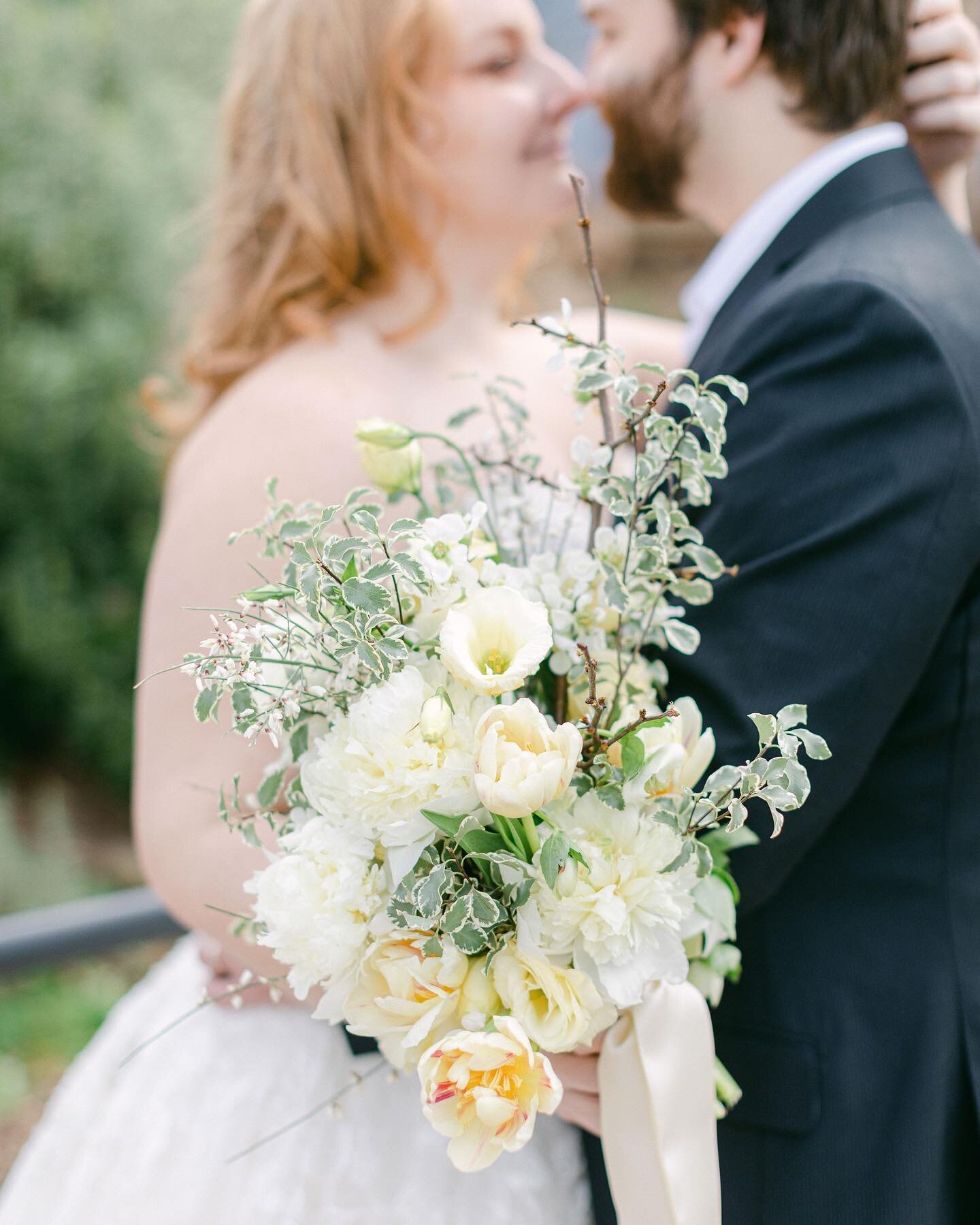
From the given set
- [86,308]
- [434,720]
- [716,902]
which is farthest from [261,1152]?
[86,308]

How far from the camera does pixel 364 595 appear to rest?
93cm

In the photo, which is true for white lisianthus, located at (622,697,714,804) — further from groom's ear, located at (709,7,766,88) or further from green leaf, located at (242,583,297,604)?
groom's ear, located at (709,7,766,88)

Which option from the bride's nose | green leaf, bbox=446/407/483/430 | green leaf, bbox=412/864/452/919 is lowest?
green leaf, bbox=412/864/452/919

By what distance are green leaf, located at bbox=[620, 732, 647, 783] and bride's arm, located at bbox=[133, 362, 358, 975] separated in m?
0.70

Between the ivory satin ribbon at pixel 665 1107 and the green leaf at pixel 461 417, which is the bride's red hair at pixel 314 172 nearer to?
the green leaf at pixel 461 417

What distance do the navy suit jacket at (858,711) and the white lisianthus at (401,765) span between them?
0.42 meters

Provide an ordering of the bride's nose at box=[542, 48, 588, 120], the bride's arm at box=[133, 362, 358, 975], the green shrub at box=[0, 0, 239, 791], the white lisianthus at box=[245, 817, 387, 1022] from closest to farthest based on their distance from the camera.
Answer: the white lisianthus at box=[245, 817, 387, 1022], the bride's arm at box=[133, 362, 358, 975], the bride's nose at box=[542, 48, 588, 120], the green shrub at box=[0, 0, 239, 791]

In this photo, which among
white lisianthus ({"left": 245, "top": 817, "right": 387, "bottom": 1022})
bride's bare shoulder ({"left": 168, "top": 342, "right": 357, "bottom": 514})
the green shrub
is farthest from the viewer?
the green shrub

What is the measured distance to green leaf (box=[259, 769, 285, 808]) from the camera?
43.8 inches

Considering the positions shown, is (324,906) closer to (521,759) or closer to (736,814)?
(521,759)

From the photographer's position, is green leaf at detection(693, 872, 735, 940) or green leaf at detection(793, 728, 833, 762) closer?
green leaf at detection(793, 728, 833, 762)

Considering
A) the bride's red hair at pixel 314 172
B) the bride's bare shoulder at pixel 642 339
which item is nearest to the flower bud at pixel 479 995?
the bride's red hair at pixel 314 172

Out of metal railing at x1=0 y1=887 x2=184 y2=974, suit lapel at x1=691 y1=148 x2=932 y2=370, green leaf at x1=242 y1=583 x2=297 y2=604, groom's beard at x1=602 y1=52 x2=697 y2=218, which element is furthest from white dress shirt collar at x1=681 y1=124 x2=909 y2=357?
metal railing at x1=0 y1=887 x2=184 y2=974

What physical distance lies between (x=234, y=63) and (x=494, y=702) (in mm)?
1662
